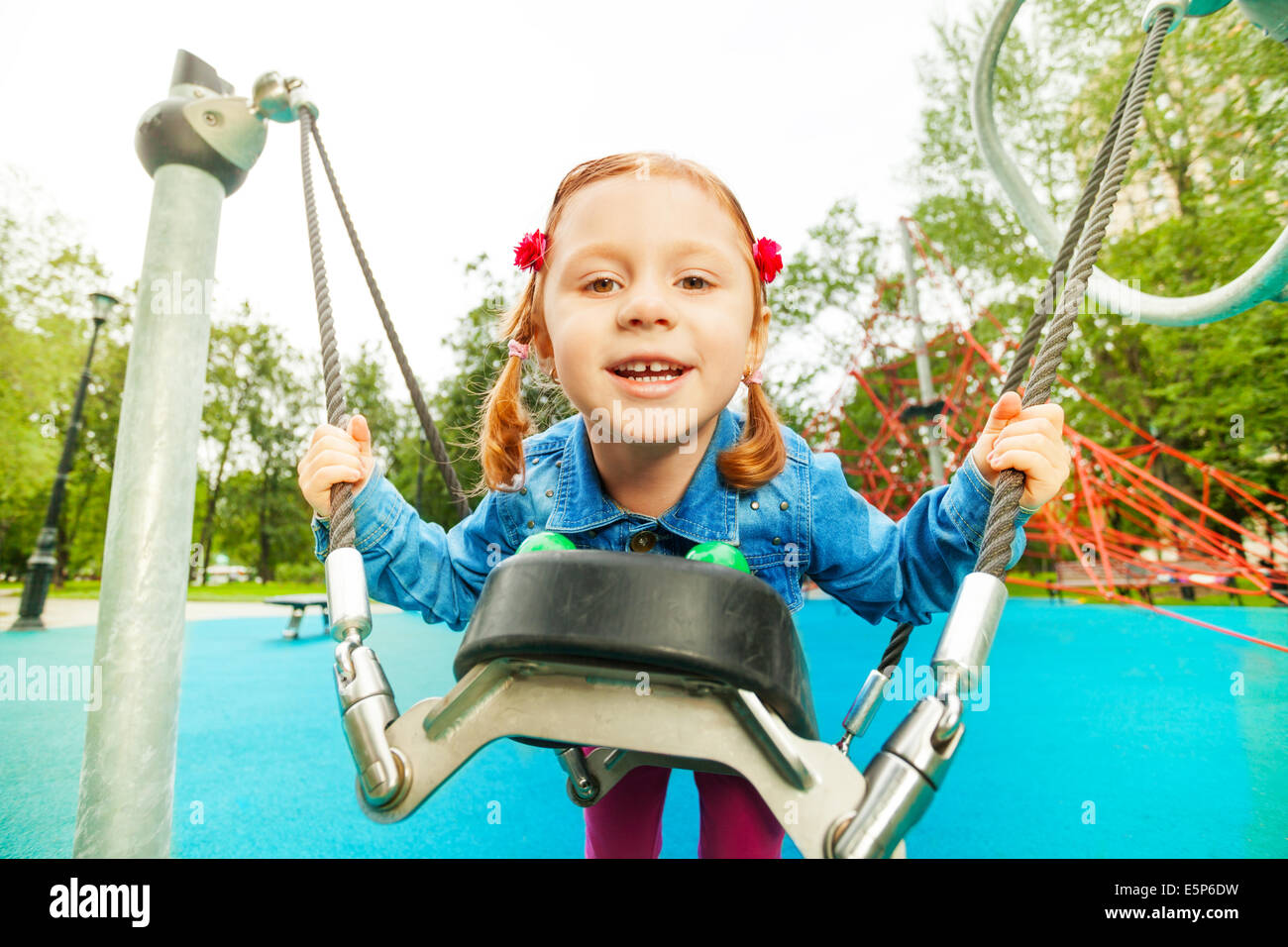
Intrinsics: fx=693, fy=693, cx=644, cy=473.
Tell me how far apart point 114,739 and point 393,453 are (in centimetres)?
1446

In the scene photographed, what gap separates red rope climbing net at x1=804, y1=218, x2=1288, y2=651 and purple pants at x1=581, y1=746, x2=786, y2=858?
8.43 feet

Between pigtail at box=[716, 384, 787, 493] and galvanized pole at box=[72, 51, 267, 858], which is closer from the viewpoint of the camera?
pigtail at box=[716, 384, 787, 493]

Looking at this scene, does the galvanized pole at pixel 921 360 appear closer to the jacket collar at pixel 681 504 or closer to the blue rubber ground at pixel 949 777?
the blue rubber ground at pixel 949 777

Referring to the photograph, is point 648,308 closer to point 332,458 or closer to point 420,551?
point 332,458

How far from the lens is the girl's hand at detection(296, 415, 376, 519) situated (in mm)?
853

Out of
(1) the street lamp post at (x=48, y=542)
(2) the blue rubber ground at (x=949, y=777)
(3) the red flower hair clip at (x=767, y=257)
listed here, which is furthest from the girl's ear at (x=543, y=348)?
(1) the street lamp post at (x=48, y=542)

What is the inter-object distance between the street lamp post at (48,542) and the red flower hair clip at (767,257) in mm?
7475

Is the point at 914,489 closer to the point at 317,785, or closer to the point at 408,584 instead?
the point at 317,785

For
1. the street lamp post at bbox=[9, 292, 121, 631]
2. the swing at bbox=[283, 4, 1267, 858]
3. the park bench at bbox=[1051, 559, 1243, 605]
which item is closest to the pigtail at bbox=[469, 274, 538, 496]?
the swing at bbox=[283, 4, 1267, 858]

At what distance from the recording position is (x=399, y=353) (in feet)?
3.95

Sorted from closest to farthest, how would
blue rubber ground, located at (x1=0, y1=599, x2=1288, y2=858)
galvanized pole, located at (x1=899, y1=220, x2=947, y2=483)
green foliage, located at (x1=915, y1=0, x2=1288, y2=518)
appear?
blue rubber ground, located at (x1=0, y1=599, x2=1288, y2=858), green foliage, located at (x1=915, y1=0, x2=1288, y2=518), galvanized pole, located at (x1=899, y1=220, x2=947, y2=483)

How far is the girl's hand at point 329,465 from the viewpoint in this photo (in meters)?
0.85

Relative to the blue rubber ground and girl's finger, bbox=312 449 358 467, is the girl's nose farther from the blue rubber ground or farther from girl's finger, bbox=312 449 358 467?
the blue rubber ground
